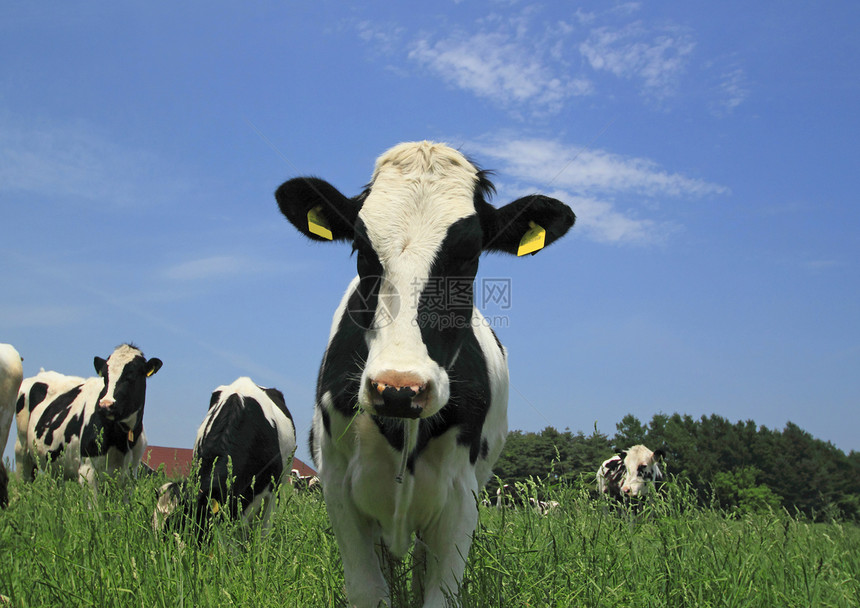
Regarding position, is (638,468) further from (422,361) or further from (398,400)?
(398,400)

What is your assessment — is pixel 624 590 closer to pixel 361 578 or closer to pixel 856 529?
pixel 361 578

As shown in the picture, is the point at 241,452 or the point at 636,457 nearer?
the point at 241,452

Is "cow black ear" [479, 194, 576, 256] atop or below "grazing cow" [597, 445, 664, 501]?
atop

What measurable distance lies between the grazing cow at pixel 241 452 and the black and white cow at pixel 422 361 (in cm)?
310

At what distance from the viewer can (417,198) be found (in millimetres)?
3383

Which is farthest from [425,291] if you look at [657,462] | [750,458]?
[750,458]

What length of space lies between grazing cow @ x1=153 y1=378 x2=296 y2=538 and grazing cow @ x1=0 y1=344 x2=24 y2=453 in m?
2.21

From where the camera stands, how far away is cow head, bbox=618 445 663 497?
16.0m

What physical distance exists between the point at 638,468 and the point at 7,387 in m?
14.1

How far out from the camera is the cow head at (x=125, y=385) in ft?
30.0

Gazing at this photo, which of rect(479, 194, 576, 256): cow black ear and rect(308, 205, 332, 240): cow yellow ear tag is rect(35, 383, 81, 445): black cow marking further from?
rect(479, 194, 576, 256): cow black ear

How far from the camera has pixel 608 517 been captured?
463cm

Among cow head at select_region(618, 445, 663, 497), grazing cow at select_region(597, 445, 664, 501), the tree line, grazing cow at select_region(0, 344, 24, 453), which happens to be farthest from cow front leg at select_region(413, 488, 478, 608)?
the tree line

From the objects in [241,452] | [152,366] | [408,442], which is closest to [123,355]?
[152,366]
